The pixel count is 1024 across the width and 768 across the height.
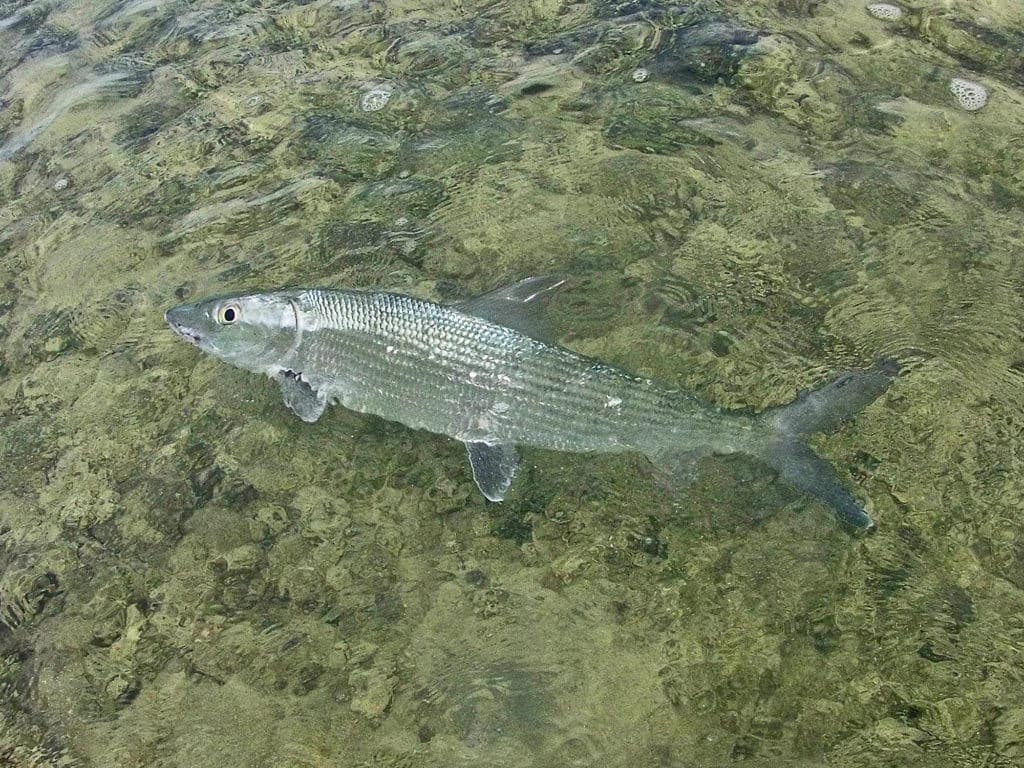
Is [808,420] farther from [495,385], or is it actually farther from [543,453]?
[495,385]

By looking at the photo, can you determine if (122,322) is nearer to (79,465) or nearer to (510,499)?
(79,465)

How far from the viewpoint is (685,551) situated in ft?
13.0

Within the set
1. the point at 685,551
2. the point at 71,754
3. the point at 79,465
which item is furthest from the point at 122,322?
the point at 685,551

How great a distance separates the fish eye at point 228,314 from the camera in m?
4.60

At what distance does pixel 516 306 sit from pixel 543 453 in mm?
927

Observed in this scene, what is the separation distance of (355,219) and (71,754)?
164 inches

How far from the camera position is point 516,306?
4.26 metres

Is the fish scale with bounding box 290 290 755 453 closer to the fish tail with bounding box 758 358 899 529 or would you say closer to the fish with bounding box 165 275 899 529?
the fish with bounding box 165 275 899 529

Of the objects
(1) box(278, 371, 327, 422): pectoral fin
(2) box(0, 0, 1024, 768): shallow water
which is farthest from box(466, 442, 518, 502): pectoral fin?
(1) box(278, 371, 327, 422): pectoral fin

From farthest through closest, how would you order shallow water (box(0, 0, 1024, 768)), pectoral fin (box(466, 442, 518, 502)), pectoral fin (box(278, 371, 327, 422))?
pectoral fin (box(278, 371, 327, 422)) < pectoral fin (box(466, 442, 518, 502)) < shallow water (box(0, 0, 1024, 768))

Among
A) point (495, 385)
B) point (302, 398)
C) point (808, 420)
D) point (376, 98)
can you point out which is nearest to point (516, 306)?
point (495, 385)

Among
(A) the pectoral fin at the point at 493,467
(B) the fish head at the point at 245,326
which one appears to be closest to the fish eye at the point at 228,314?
(B) the fish head at the point at 245,326

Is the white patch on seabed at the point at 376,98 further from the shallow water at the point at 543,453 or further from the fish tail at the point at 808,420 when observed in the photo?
the fish tail at the point at 808,420

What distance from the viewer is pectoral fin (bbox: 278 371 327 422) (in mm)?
4555
